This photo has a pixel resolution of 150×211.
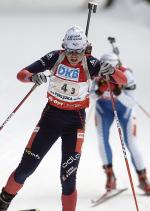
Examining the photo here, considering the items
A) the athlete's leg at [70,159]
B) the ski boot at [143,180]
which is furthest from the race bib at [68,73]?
the ski boot at [143,180]

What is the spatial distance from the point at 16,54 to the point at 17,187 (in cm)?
1046

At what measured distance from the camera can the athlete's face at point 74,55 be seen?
575 centimetres

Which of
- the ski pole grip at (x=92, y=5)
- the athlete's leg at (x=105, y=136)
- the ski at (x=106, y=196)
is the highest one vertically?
the ski pole grip at (x=92, y=5)

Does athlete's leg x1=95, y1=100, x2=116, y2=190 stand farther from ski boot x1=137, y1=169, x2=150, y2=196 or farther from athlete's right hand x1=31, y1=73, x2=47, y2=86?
athlete's right hand x1=31, y1=73, x2=47, y2=86

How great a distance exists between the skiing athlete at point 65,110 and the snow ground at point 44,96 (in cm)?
165

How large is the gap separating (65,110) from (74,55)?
624 millimetres

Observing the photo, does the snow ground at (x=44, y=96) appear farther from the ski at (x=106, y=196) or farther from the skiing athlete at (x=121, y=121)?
the skiing athlete at (x=121, y=121)

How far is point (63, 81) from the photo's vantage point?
587cm

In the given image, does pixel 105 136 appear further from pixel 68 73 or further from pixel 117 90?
pixel 68 73


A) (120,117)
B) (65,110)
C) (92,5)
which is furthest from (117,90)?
(65,110)

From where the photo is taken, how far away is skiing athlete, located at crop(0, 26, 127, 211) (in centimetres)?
586

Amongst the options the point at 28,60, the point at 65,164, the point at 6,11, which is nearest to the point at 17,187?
the point at 65,164

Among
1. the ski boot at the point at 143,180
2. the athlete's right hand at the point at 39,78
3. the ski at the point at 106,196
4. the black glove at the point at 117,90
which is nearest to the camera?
the athlete's right hand at the point at 39,78

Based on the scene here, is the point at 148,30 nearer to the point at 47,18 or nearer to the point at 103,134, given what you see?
the point at 47,18
